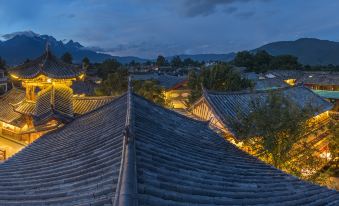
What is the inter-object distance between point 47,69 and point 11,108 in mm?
8607

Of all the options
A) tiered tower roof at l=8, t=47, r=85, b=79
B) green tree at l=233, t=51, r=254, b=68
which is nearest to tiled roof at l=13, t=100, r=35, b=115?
tiered tower roof at l=8, t=47, r=85, b=79

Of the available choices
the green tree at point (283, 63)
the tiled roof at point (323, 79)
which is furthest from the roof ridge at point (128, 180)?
the green tree at point (283, 63)

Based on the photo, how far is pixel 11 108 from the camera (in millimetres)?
27781

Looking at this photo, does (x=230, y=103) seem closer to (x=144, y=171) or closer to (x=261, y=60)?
(x=144, y=171)

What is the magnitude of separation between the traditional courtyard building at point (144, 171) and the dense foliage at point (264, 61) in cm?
7955

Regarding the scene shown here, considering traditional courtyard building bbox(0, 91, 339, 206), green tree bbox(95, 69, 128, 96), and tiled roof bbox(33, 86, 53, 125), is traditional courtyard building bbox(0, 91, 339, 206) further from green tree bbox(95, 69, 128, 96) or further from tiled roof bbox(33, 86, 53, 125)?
green tree bbox(95, 69, 128, 96)

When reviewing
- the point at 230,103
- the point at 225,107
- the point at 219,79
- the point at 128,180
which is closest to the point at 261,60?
the point at 219,79

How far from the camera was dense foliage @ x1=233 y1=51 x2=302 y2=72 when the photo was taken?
87.1 meters

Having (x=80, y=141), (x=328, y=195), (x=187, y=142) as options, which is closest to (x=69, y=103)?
(x=80, y=141)

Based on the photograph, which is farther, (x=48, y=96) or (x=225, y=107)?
(x=225, y=107)

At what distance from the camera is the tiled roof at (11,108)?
84.6ft

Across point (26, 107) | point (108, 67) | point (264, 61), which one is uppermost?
point (264, 61)

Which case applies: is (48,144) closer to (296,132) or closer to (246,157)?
(246,157)

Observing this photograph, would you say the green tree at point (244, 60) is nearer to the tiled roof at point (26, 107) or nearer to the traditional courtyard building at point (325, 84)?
the traditional courtyard building at point (325, 84)
